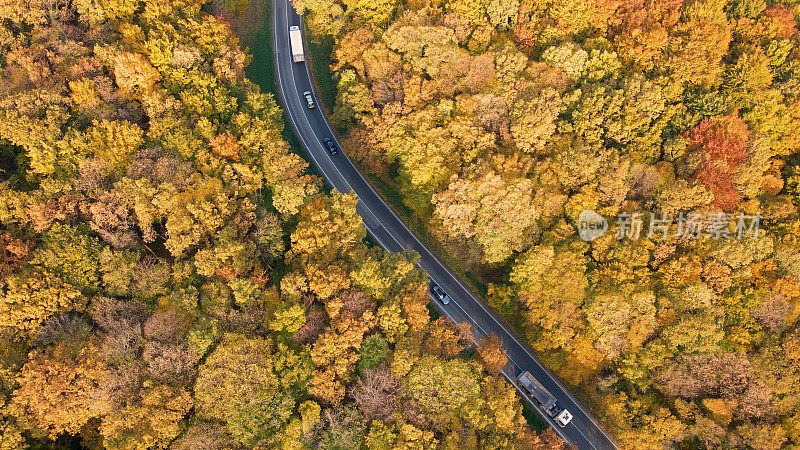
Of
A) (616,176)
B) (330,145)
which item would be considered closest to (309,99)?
(330,145)

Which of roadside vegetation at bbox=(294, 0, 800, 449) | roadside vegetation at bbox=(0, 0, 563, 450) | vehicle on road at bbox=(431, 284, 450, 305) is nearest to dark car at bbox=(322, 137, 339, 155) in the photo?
roadside vegetation at bbox=(294, 0, 800, 449)

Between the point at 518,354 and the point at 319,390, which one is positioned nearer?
the point at 319,390

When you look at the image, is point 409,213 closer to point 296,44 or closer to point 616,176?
point 616,176

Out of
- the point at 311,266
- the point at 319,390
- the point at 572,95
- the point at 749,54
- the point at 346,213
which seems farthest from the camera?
the point at 749,54

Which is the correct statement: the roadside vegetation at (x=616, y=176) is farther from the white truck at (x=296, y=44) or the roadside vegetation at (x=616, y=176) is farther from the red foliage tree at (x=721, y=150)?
the white truck at (x=296, y=44)

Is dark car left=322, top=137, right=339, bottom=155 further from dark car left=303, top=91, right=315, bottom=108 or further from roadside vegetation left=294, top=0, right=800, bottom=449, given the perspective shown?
dark car left=303, top=91, right=315, bottom=108

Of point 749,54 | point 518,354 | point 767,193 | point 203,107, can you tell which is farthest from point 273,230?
point 749,54

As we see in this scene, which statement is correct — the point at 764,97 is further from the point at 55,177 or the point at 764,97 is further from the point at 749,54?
the point at 55,177
